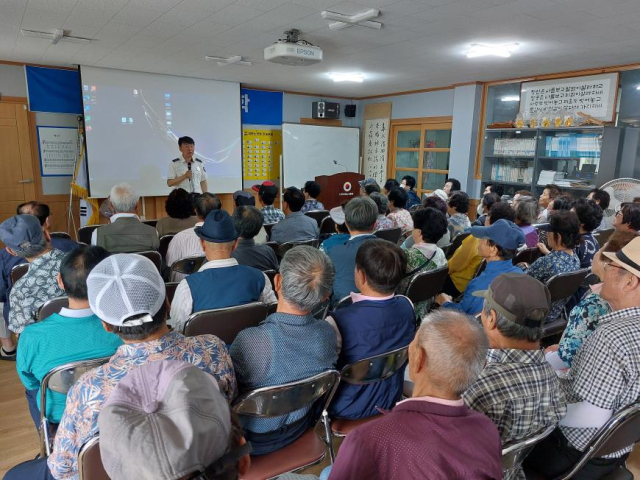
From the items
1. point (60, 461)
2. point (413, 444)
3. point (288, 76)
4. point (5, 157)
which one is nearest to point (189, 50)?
point (288, 76)

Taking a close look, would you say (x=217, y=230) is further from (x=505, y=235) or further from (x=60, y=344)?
(x=505, y=235)

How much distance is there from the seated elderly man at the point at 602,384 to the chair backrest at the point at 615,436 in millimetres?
42

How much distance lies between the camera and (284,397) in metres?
1.43

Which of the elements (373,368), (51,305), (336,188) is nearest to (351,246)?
(373,368)

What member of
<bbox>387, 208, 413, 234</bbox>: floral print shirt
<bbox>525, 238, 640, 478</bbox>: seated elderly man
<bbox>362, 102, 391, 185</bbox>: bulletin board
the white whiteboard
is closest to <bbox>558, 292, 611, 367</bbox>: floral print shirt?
<bbox>525, 238, 640, 478</bbox>: seated elderly man

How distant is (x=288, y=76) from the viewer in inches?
278

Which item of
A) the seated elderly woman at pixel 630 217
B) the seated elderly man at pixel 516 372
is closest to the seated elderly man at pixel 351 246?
the seated elderly man at pixel 516 372

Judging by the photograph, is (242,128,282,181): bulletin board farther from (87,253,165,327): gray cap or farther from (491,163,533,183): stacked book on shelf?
(87,253,165,327): gray cap

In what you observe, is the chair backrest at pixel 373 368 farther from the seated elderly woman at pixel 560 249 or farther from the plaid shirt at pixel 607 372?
the seated elderly woman at pixel 560 249

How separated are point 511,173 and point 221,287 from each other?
Result: 631 cm

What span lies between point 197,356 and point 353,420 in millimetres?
891

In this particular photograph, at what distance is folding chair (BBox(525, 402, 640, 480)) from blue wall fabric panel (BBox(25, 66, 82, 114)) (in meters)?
7.64

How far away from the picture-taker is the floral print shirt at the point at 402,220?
4.50m

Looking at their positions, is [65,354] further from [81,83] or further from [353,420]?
[81,83]
